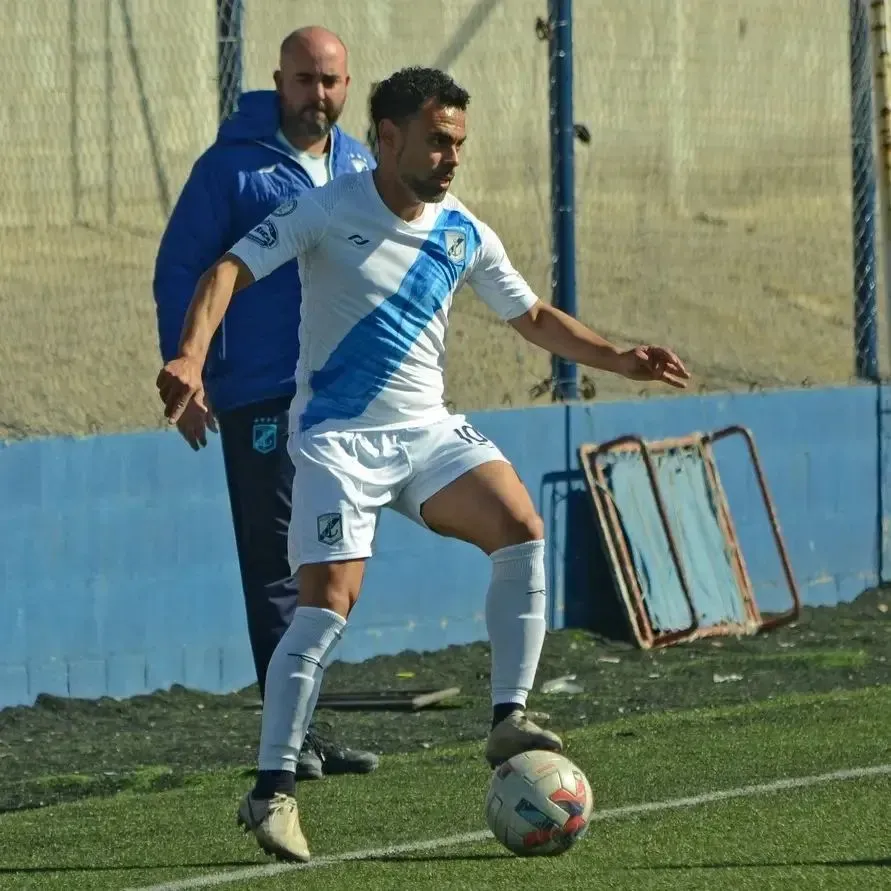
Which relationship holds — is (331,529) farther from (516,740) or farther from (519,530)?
(516,740)

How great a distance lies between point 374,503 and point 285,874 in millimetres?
995

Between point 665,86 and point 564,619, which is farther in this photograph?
point 665,86

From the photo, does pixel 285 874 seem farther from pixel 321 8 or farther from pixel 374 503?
pixel 321 8

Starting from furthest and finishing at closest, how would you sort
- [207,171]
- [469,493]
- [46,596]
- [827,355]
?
[827,355]
[46,596]
[207,171]
[469,493]

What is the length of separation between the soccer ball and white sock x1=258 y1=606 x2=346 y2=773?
526 mm

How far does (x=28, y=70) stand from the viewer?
13.3 meters

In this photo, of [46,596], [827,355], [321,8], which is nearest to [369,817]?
[46,596]

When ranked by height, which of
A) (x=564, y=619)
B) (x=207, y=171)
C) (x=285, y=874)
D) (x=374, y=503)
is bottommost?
(x=564, y=619)

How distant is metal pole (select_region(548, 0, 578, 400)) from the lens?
35.2 ft

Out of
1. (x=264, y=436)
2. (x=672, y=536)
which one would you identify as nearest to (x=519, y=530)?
(x=264, y=436)

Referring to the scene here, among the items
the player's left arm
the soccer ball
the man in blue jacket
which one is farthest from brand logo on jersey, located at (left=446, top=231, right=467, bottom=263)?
the soccer ball

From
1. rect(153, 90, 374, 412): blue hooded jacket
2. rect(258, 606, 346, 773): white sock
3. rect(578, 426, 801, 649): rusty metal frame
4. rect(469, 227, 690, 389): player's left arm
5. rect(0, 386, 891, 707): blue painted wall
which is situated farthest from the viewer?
rect(578, 426, 801, 649): rusty metal frame

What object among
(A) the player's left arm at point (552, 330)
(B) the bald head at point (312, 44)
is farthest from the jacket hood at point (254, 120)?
(A) the player's left arm at point (552, 330)

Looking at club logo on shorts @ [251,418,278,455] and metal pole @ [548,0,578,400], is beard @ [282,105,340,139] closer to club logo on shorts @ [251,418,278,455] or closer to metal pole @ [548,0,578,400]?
club logo on shorts @ [251,418,278,455]
